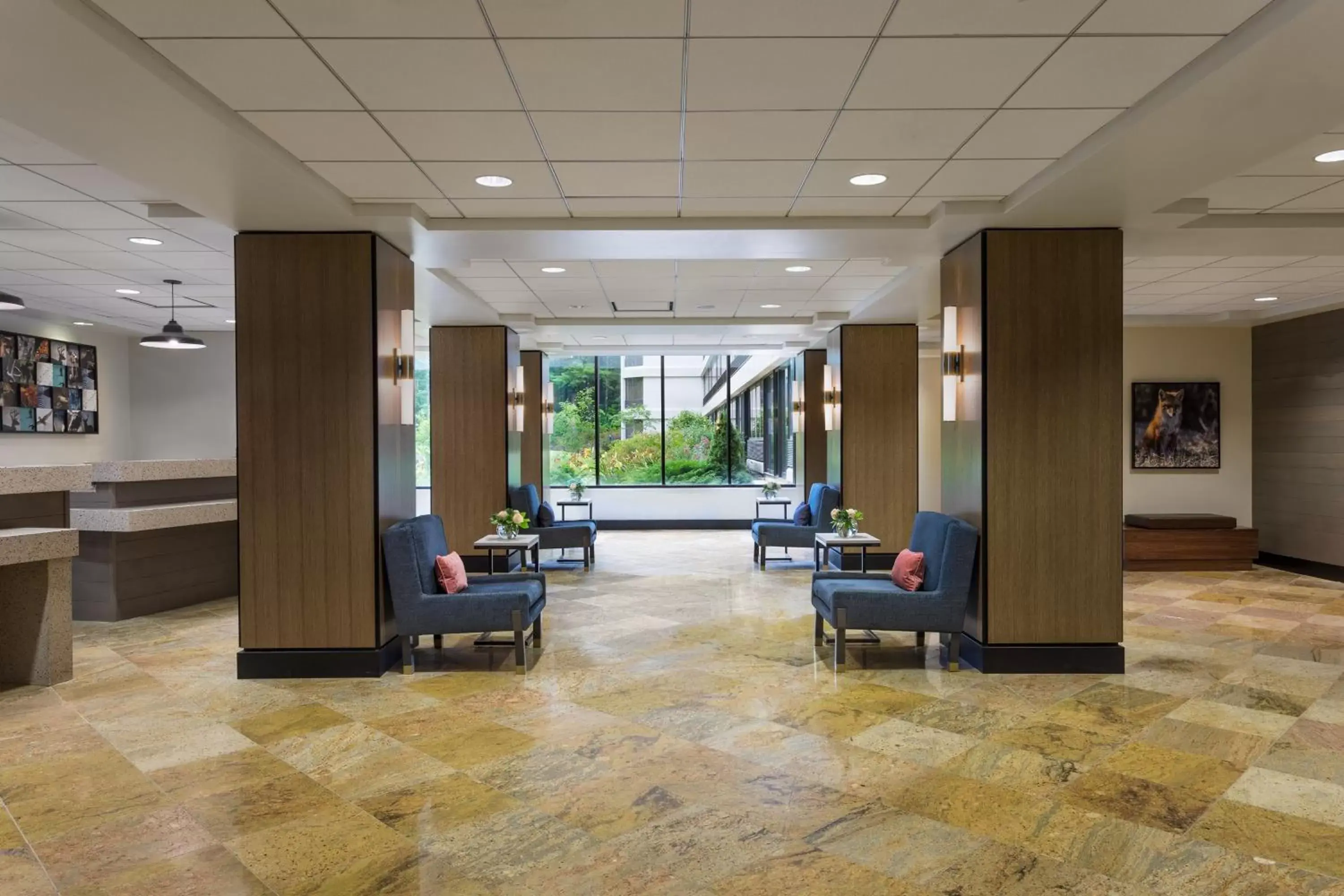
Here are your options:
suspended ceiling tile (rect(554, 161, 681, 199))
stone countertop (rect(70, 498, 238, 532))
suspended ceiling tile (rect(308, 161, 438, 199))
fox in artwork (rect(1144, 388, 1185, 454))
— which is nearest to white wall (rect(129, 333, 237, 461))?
stone countertop (rect(70, 498, 238, 532))

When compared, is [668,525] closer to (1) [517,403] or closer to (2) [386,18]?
(1) [517,403]

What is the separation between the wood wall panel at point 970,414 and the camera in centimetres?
558

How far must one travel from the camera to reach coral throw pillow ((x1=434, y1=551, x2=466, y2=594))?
5961 mm

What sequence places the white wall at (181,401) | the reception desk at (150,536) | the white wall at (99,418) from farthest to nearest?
the white wall at (181,401) < the white wall at (99,418) < the reception desk at (150,536)

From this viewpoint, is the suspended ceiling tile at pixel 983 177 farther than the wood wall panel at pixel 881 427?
No

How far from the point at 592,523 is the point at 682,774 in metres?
6.82

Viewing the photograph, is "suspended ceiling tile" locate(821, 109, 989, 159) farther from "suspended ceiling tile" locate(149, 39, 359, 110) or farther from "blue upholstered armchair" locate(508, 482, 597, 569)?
"blue upholstered armchair" locate(508, 482, 597, 569)

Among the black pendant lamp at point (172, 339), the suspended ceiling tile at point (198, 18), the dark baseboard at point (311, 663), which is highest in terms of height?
the suspended ceiling tile at point (198, 18)

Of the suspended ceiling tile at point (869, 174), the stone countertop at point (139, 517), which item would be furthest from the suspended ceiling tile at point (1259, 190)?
the stone countertop at point (139, 517)

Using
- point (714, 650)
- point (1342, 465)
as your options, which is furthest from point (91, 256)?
point (1342, 465)

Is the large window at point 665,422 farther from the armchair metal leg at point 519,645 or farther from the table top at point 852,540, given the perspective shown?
the armchair metal leg at point 519,645

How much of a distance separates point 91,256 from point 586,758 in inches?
236

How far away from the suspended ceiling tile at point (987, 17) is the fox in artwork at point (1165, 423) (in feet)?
30.5

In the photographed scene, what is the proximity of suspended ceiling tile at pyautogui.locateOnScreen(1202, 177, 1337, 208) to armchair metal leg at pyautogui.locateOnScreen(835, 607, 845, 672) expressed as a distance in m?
3.52
